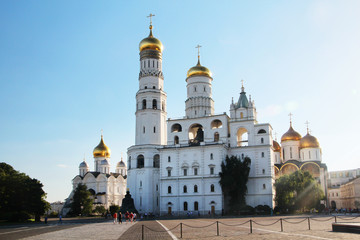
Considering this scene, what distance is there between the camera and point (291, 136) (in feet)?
231

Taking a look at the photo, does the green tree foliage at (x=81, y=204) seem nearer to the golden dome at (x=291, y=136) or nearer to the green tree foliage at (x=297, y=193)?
the green tree foliage at (x=297, y=193)

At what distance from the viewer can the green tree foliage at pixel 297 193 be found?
160 feet

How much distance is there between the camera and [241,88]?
57406 mm

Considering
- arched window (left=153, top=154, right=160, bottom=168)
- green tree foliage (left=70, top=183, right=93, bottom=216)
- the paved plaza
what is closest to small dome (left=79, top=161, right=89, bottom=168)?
green tree foliage (left=70, top=183, right=93, bottom=216)

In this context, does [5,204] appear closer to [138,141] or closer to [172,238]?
[138,141]

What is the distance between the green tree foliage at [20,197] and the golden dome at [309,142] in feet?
145

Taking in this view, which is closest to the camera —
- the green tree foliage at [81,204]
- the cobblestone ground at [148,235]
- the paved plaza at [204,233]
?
the paved plaza at [204,233]

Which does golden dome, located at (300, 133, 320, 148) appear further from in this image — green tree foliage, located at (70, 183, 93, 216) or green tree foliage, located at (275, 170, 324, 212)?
green tree foliage, located at (70, 183, 93, 216)

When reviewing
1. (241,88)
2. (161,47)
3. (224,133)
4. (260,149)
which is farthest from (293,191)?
(161,47)

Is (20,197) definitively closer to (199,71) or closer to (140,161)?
(140,161)

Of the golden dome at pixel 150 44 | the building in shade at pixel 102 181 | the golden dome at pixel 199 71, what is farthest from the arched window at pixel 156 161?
the building in shade at pixel 102 181

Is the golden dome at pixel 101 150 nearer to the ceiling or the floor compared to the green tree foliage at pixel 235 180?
nearer to the ceiling

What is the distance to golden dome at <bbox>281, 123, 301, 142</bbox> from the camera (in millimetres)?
70375

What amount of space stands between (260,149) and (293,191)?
6883mm
